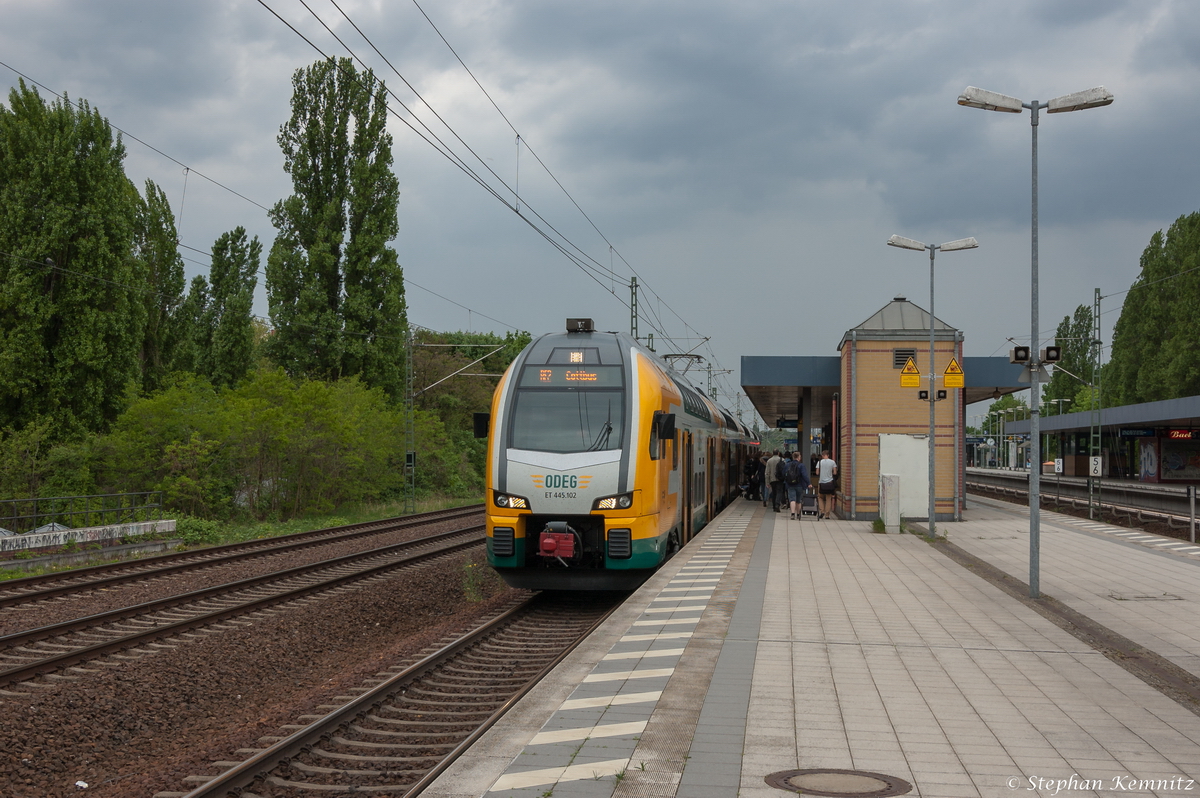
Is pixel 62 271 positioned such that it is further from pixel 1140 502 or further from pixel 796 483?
pixel 1140 502

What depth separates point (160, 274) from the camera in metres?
34.4

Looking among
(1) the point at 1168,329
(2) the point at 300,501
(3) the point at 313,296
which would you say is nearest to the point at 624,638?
(2) the point at 300,501

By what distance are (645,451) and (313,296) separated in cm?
2515

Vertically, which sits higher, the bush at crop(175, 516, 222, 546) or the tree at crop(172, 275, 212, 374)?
the tree at crop(172, 275, 212, 374)

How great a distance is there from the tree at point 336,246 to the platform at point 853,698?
2485cm

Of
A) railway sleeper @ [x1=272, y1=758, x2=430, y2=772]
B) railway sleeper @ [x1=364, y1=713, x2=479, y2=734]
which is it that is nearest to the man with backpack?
railway sleeper @ [x1=364, y1=713, x2=479, y2=734]

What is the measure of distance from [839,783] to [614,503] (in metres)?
6.92

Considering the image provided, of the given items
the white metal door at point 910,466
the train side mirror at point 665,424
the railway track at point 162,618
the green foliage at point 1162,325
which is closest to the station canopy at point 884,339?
the white metal door at point 910,466

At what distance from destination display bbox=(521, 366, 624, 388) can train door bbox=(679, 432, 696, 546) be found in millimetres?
2941

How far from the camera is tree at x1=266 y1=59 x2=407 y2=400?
34.9m

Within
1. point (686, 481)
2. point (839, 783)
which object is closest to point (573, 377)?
point (686, 481)

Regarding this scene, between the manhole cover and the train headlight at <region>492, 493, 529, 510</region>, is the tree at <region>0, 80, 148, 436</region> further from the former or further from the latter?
the manhole cover

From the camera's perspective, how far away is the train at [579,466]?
11805 millimetres
